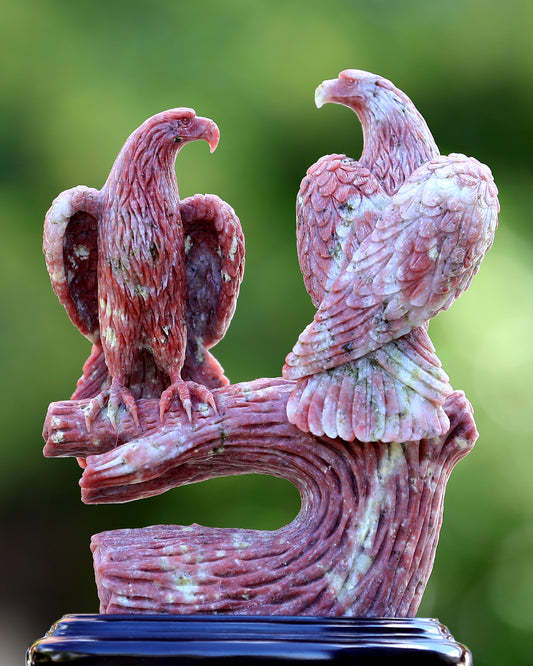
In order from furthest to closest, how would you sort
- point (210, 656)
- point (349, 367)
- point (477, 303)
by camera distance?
point (477, 303), point (349, 367), point (210, 656)

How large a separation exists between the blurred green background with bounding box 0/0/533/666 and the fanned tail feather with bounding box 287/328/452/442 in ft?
3.80

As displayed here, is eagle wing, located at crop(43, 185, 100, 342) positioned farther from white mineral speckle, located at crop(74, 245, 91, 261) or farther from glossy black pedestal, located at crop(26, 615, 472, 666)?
glossy black pedestal, located at crop(26, 615, 472, 666)

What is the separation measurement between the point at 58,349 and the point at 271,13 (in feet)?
3.91

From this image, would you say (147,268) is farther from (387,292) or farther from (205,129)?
(387,292)

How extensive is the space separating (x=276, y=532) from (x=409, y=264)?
0.48 metres

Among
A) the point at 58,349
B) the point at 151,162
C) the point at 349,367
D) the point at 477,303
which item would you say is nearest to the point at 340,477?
the point at 349,367

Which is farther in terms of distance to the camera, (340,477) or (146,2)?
(146,2)

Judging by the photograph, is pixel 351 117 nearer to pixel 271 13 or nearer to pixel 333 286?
pixel 271 13

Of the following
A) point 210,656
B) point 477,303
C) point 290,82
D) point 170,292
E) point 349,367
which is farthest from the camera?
Result: point 290,82

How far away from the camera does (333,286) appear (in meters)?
1.46

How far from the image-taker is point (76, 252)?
1624 millimetres

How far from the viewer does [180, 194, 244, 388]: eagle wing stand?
5.32 ft

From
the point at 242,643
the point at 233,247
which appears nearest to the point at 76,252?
the point at 233,247

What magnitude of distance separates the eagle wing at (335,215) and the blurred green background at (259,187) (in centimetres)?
116
